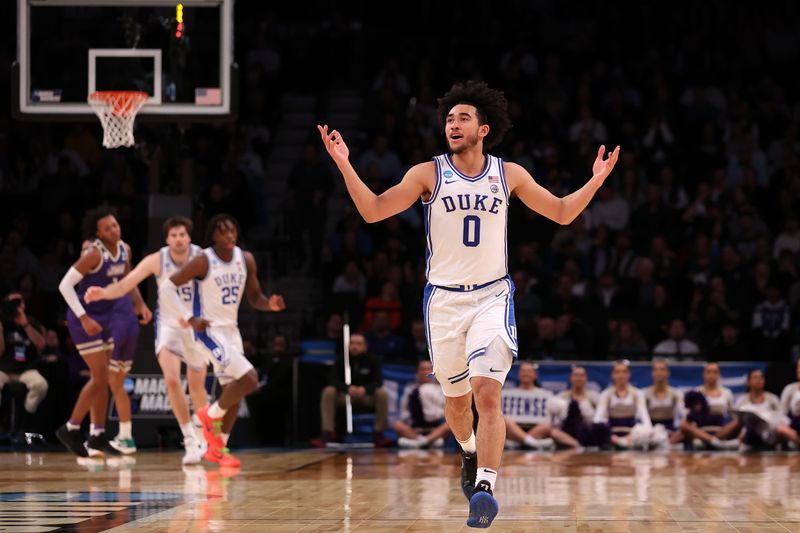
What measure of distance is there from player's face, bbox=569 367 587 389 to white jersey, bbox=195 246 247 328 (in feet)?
17.0

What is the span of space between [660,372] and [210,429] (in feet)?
19.8

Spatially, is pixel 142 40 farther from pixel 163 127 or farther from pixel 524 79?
pixel 524 79

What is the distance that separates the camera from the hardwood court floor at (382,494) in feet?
25.5

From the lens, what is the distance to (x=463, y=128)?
24.8ft

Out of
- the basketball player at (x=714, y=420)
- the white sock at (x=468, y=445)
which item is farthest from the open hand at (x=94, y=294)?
the basketball player at (x=714, y=420)

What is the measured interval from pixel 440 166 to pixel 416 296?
32.6ft

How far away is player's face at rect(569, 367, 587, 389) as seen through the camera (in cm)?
1562

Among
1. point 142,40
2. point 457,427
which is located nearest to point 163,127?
point 142,40

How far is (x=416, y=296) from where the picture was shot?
687 inches

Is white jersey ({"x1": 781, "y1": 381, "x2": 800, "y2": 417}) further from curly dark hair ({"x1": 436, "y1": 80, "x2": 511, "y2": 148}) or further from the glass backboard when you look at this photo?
curly dark hair ({"x1": 436, "y1": 80, "x2": 511, "y2": 148})

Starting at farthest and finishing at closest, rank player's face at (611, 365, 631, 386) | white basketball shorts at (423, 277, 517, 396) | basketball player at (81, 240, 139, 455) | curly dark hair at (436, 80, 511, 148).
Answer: player's face at (611, 365, 631, 386), basketball player at (81, 240, 139, 455), curly dark hair at (436, 80, 511, 148), white basketball shorts at (423, 277, 517, 396)

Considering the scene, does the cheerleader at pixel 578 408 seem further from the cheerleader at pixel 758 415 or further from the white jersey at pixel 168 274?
the white jersey at pixel 168 274

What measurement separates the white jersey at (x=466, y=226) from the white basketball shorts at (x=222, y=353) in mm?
4666

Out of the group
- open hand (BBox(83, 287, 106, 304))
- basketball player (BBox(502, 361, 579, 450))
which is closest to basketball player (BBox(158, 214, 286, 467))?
open hand (BBox(83, 287, 106, 304))
